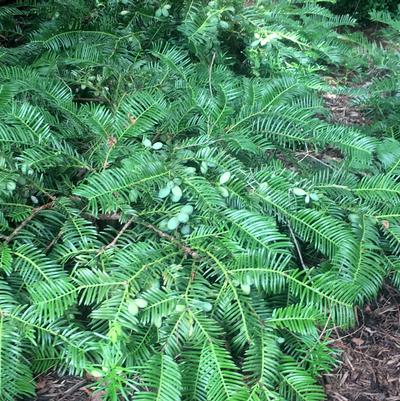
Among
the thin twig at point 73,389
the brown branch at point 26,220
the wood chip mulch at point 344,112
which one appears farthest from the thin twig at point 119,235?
the wood chip mulch at point 344,112

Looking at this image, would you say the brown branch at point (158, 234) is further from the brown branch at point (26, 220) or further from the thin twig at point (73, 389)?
the thin twig at point (73, 389)

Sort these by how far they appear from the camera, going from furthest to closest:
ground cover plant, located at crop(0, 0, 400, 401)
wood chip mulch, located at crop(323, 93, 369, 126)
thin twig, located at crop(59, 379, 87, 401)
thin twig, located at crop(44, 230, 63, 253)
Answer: wood chip mulch, located at crop(323, 93, 369, 126), thin twig, located at crop(44, 230, 63, 253), thin twig, located at crop(59, 379, 87, 401), ground cover plant, located at crop(0, 0, 400, 401)

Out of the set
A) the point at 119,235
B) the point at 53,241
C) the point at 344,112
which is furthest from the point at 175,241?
the point at 344,112

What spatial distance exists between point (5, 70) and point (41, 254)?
90cm

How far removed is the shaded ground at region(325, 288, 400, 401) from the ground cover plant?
0.59 feet

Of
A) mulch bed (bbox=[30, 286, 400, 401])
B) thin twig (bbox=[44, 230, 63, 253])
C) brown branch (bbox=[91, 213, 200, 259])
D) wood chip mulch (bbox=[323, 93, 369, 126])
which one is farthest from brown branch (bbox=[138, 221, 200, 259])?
wood chip mulch (bbox=[323, 93, 369, 126])

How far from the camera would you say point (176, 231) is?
162cm

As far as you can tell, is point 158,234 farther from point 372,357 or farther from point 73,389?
point 372,357

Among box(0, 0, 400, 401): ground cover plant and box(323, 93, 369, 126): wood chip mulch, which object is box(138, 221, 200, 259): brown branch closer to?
box(0, 0, 400, 401): ground cover plant

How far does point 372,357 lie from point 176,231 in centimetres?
83

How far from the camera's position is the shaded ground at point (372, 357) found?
1601 mm

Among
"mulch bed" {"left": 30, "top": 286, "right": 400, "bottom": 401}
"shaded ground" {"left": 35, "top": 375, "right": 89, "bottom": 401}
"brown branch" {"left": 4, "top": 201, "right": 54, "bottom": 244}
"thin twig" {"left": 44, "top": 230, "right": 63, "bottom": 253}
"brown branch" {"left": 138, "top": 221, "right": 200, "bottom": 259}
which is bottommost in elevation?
"shaded ground" {"left": 35, "top": 375, "right": 89, "bottom": 401}

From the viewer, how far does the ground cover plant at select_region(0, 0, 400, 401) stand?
138 cm

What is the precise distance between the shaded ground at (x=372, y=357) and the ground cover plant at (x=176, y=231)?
0.59ft
